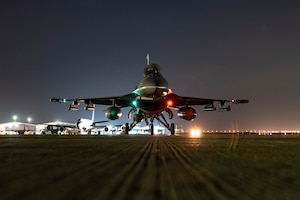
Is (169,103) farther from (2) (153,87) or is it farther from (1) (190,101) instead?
(1) (190,101)

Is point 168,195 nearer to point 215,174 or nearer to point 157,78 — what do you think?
point 215,174

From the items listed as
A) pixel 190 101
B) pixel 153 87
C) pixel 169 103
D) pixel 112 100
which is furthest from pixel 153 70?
pixel 190 101

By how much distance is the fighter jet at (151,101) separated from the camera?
28.9 meters

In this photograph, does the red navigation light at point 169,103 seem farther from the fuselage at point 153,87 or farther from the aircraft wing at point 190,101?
the fuselage at point 153,87

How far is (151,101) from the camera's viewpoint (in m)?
29.7

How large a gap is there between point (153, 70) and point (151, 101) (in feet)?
13.4

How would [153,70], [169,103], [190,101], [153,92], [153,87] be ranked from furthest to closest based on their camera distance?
[190,101]
[169,103]
[153,70]
[153,92]
[153,87]

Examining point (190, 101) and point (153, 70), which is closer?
point (153, 70)

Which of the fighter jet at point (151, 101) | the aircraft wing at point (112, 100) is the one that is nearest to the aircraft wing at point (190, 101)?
the fighter jet at point (151, 101)

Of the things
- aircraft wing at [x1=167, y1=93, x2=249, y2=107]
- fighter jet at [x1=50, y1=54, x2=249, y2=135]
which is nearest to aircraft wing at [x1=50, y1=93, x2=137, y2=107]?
fighter jet at [x1=50, y1=54, x2=249, y2=135]

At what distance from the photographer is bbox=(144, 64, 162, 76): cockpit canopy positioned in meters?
31.2

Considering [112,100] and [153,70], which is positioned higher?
[153,70]

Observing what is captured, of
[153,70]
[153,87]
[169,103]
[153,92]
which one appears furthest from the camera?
[169,103]

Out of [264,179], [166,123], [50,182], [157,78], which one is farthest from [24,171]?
[166,123]
